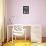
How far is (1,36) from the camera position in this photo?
2.10 meters

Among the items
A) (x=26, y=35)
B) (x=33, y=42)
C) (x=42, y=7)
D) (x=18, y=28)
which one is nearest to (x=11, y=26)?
(x=18, y=28)

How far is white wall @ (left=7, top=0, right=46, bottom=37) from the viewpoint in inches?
84.0

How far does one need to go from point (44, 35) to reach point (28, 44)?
0.99 feet

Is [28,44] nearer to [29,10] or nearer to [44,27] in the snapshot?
[44,27]

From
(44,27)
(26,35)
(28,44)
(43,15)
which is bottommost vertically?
(28,44)

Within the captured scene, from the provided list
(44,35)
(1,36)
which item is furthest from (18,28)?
(44,35)

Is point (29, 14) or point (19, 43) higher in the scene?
point (29, 14)

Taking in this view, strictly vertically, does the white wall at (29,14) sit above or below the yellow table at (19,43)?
above

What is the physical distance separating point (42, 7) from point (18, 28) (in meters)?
0.52

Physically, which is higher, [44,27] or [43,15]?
[43,15]

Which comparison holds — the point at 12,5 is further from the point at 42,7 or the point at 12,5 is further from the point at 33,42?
the point at 33,42

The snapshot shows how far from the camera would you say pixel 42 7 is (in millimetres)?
2135

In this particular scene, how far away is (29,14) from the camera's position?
2.14 meters

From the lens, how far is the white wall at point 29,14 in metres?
2.13
